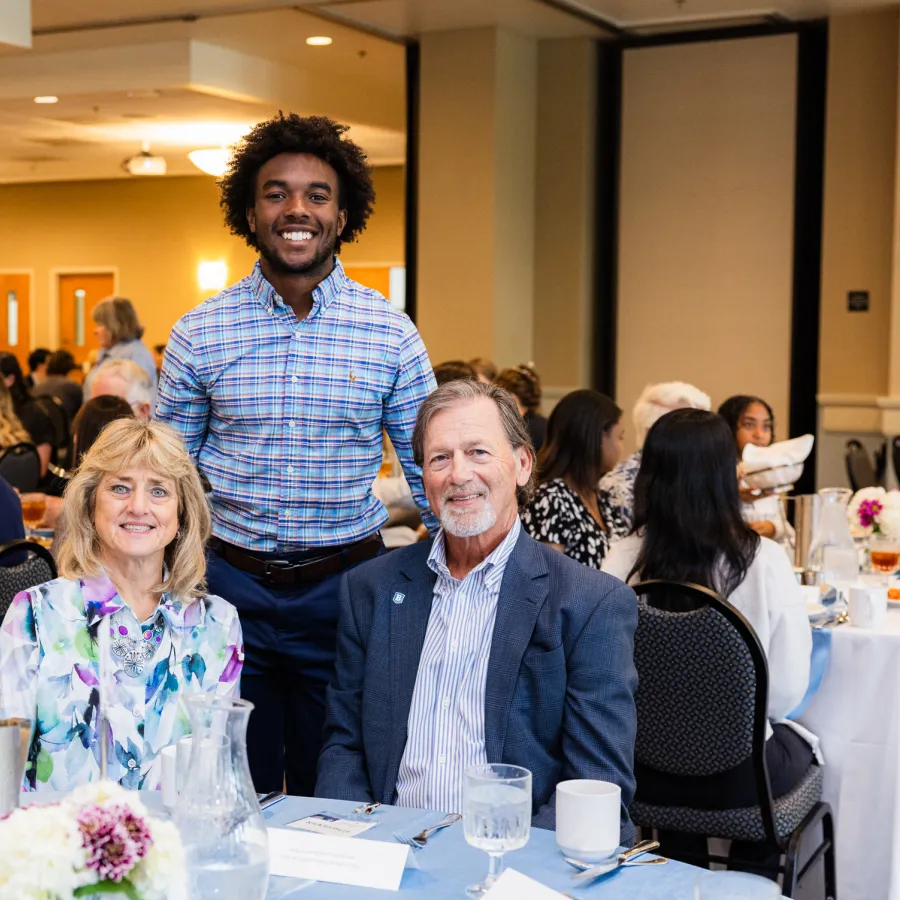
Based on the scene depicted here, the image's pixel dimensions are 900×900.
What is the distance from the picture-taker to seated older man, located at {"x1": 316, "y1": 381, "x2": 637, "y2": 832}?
205 centimetres

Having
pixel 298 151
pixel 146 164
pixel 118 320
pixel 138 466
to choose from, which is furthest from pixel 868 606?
pixel 146 164

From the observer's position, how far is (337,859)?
1.56 metres

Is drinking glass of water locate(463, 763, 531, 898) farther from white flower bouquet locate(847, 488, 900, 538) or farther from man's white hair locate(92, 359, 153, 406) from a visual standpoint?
man's white hair locate(92, 359, 153, 406)

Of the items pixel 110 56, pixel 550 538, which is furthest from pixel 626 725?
pixel 110 56

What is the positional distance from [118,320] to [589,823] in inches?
279

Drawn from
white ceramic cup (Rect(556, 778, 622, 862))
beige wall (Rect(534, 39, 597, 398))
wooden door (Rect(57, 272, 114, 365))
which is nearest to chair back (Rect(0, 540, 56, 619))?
white ceramic cup (Rect(556, 778, 622, 862))

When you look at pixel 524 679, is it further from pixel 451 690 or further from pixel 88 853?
pixel 88 853

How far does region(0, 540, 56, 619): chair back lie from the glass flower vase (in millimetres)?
1760

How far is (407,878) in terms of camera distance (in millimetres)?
1516

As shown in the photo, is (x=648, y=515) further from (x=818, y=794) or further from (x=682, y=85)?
(x=682, y=85)

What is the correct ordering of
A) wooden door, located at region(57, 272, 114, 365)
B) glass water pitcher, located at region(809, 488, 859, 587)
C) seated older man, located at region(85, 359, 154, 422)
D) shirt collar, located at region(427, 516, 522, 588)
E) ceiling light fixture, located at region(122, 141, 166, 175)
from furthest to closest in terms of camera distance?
wooden door, located at region(57, 272, 114, 365)
ceiling light fixture, located at region(122, 141, 166, 175)
seated older man, located at region(85, 359, 154, 422)
glass water pitcher, located at region(809, 488, 859, 587)
shirt collar, located at region(427, 516, 522, 588)

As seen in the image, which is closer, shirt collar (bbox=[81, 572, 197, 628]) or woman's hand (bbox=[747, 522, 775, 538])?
shirt collar (bbox=[81, 572, 197, 628])

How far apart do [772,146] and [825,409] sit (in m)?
1.71

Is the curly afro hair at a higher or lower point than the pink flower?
higher
